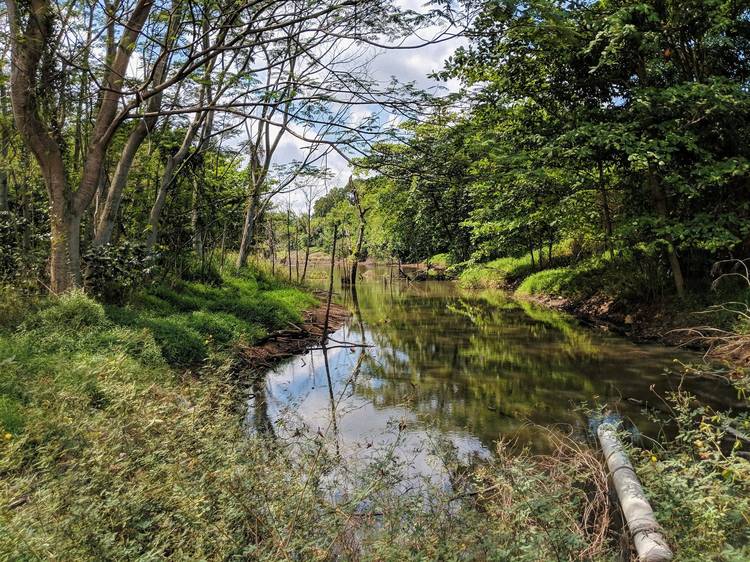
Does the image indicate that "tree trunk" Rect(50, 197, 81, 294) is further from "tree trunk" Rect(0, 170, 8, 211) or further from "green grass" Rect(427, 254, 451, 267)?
"green grass" Rect(427, 254, 451, 267)

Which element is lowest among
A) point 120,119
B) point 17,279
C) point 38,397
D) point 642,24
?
point 38,397

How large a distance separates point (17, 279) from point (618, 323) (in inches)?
541

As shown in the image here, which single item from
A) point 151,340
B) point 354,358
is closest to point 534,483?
point 151,340

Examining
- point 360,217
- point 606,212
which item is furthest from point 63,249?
point 606,212

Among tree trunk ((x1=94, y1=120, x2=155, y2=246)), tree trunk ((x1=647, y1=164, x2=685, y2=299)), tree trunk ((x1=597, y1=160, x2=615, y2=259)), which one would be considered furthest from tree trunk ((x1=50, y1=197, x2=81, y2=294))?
tree trunk ((x1=647, y1=164, x2=685, y2=299))

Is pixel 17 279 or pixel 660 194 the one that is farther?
pixel 660 194

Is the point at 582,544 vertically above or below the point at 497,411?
above

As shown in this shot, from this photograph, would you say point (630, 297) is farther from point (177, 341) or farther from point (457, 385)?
point (177, 341)

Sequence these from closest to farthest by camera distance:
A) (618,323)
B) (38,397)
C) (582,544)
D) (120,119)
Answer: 1. (582,544)
2. (38,397)
3. (120,119)
4. (618,323)

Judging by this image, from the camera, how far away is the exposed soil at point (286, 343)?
372 inches

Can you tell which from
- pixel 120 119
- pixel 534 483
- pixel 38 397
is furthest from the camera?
pixel 120 119

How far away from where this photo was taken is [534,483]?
3.17 meters

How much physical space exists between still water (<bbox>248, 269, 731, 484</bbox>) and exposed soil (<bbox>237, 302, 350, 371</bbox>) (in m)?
0.32

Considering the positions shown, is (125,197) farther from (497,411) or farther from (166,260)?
(497,411)
